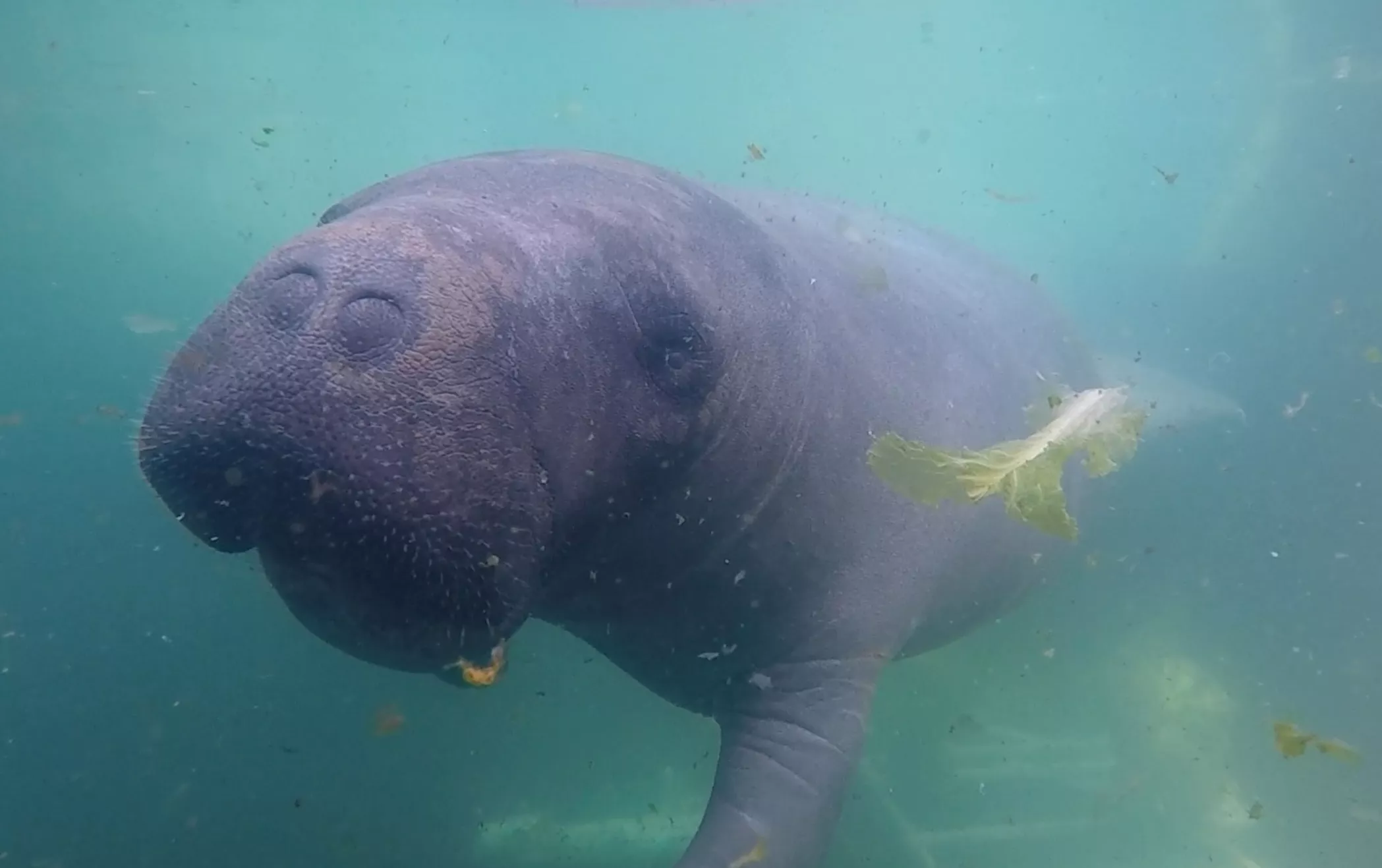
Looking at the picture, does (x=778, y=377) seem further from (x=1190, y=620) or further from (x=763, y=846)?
(x=1190, y=620)

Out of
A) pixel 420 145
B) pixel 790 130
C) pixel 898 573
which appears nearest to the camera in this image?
pixel 898 573

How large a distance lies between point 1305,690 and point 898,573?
20.7 feet

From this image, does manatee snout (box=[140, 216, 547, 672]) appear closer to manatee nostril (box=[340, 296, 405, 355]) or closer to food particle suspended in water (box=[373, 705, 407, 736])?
manatee nostril (box=[340, 296, 405, 355])

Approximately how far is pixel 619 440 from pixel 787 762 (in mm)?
1710

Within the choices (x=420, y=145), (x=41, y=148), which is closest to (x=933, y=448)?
(x=41, y=148)

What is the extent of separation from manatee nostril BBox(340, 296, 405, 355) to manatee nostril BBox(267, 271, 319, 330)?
0.11 metres

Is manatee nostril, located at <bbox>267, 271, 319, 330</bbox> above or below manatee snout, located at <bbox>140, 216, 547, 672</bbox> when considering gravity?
above

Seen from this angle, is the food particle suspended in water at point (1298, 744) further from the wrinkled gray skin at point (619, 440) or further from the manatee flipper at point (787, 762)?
the manatee flipper at point (787, 762)

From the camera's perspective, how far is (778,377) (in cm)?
325

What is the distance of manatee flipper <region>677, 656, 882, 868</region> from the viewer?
11.3ft

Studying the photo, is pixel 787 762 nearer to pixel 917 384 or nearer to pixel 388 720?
pixel 917 384

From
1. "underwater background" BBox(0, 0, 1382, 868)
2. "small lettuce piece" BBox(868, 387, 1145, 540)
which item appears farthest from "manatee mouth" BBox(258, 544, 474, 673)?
"small lettuce piece" BBox(868, 387, 1145, 540)

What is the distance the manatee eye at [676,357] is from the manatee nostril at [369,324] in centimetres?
81

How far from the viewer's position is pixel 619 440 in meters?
2.71
